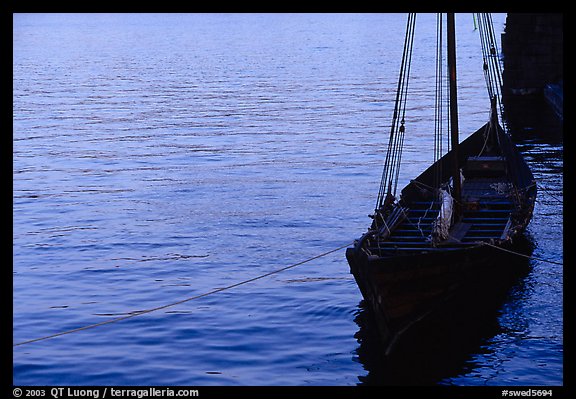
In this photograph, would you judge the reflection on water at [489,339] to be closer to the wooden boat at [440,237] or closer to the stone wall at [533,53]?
the wooden boat at [440,237]

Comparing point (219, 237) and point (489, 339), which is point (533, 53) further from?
point (489, 339)

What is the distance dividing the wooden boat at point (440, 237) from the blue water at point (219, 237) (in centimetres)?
145

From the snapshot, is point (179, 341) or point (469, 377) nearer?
point (469, 377)

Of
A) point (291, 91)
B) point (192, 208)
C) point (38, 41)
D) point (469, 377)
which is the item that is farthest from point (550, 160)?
point (38, 41)

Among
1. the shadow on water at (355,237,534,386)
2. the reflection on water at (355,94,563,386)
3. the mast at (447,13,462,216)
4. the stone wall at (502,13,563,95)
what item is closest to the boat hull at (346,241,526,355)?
the shadow on water at (355,237,534,386)

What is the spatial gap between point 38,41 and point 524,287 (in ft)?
549

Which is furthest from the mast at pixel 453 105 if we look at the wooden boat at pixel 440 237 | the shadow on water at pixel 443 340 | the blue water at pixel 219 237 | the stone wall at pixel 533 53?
the stone wall at pixel 533 53

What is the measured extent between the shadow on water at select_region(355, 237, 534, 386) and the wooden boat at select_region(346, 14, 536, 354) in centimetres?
39

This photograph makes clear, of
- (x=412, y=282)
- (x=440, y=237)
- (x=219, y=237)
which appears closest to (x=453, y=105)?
(x=440, y=237)

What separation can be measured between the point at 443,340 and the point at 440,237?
2.63 meters

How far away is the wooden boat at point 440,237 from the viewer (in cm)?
2109

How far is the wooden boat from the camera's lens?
2109 cm
